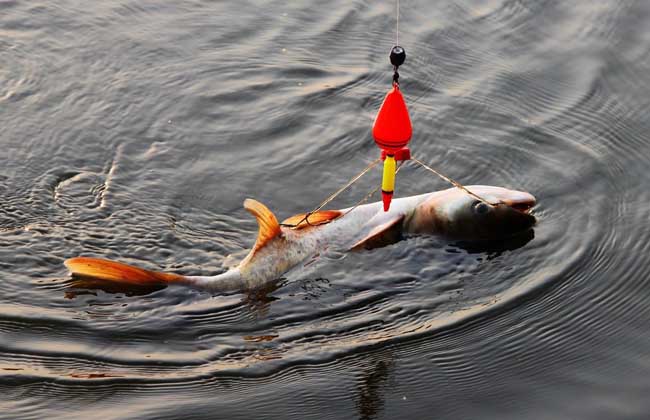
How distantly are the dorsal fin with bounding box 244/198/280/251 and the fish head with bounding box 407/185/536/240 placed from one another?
0.98 m

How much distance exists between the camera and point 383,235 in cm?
658

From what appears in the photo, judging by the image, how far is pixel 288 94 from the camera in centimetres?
842

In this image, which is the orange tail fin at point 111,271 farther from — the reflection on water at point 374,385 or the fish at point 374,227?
the reflection on water at point 374,385

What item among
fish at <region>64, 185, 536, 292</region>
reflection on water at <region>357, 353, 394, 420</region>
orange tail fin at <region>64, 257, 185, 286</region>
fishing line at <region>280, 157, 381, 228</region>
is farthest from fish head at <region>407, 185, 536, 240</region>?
orange tail fin at <region>64, 257, 185, 286</region>

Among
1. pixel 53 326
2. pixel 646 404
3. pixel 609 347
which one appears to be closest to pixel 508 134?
pixel 609 347

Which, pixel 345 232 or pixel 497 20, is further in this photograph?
pixel 497 20

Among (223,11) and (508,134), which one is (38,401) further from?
(223,11)

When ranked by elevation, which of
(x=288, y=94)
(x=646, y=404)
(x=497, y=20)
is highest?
(x=497, y=20)

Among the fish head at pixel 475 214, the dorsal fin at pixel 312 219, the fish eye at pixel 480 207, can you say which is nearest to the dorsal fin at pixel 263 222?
the dorsal fin at pixel 312 219

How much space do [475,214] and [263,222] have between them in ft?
4.59

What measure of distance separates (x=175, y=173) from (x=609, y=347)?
330 cm

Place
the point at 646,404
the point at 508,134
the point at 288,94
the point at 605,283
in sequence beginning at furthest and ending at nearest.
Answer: the point at 288,94 → the point at 508,134 → the point at 605,283 → the point at 646,404

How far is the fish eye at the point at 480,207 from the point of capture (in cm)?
654

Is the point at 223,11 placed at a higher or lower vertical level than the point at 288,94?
higher
